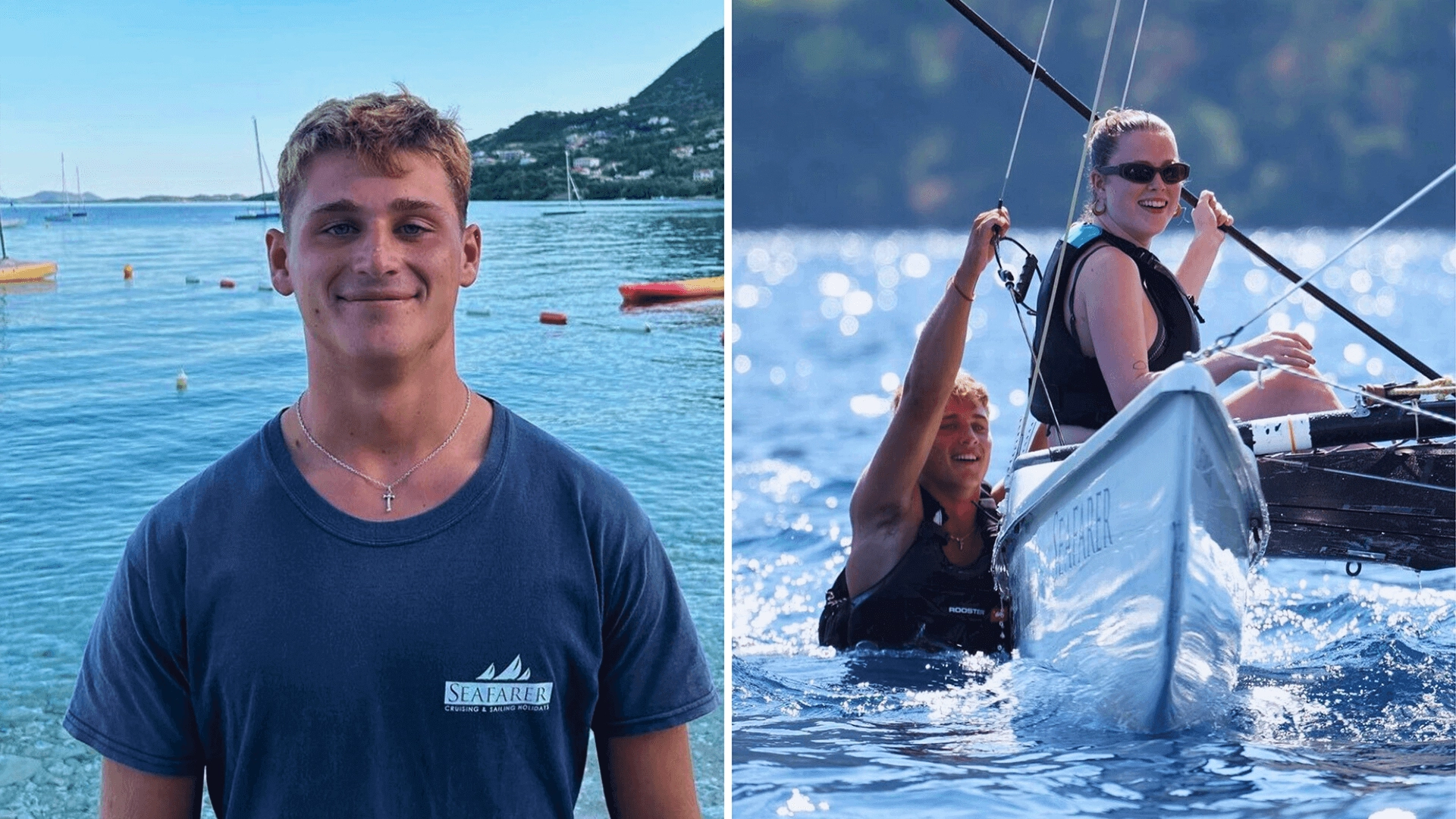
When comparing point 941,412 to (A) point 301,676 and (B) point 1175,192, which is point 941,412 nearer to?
(B) point 1175,192

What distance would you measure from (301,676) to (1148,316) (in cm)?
241

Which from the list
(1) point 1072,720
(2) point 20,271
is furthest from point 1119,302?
(2) point 20,271

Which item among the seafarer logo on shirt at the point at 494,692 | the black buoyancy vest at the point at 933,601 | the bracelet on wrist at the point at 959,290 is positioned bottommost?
the black buoyancy vest at the point at 933,601

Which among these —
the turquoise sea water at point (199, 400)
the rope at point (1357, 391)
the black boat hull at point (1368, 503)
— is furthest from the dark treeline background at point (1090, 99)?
the rope at point (1357, 391)

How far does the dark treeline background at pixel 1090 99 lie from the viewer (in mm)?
31312

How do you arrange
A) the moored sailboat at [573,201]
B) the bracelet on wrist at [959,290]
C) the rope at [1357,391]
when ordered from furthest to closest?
1. the moored sailboat at [573,201]
2. the bracelet on wrist at [959,290]
3. the rope at [1357,391]

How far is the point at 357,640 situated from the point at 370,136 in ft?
1.35

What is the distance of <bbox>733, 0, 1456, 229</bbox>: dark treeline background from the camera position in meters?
31.3

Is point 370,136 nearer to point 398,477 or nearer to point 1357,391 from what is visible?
point 398,477

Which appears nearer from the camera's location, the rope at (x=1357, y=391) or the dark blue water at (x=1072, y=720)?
the rope at (x=1357, y=391)

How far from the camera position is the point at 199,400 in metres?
21.5

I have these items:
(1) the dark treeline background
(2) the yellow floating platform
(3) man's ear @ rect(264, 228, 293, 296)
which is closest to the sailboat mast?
(2) the yellow floating platform

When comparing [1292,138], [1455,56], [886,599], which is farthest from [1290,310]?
[886,599]

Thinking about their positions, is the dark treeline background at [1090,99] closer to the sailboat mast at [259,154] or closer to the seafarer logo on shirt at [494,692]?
the sailboat mast at [259,154]
